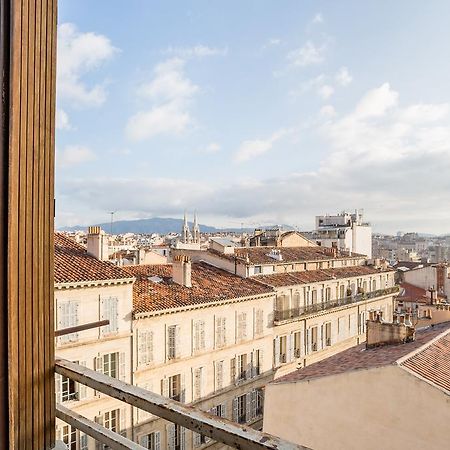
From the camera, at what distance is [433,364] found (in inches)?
367

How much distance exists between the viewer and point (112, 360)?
1468 centimetres

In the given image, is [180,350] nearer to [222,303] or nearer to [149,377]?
[149,377]

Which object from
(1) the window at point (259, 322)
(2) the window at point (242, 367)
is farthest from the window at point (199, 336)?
(1) the window at point (259, 322)

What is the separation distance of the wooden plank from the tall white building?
4695cm

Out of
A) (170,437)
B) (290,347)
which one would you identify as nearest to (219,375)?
(170,437)

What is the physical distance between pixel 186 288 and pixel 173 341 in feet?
8.85

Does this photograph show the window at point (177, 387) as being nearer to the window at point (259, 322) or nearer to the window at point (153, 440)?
the window at point (153, 440)

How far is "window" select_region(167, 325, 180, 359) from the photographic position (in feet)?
53.6

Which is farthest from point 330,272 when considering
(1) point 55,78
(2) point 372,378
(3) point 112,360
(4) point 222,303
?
(1) point 55,78

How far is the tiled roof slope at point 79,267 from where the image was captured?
43.9 ft

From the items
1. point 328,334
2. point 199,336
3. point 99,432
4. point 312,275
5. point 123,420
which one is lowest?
point 123,420

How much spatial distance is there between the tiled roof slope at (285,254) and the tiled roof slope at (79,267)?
9.31 meters

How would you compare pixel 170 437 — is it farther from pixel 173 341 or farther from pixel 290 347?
pixel 290 347

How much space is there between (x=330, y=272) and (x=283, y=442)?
88.6ft
